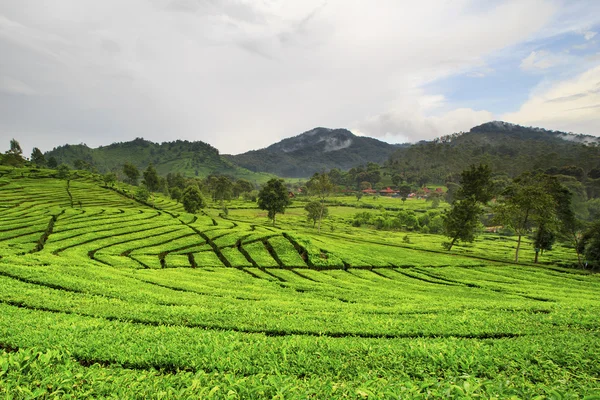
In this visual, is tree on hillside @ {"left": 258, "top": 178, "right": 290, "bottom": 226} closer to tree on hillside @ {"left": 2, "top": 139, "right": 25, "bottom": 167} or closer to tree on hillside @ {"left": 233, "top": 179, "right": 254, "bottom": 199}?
tree on hillside @ {"left": 233, "top": 179, "right": 254, "bottom": 199}

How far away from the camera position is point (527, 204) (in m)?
45.3

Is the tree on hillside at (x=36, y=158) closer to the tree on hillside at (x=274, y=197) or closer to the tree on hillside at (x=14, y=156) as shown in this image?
the tree on hillside at (x=14, y=156)

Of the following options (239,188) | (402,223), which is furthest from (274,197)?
(239,188)

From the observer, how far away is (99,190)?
96.9 meters

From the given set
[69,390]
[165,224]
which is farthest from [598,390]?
[165,224]

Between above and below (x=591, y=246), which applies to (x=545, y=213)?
above

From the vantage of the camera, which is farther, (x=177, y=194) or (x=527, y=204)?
(x=177, y=194)

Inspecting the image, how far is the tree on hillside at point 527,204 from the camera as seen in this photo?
44.5 meters

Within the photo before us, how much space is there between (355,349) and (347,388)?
289 cm

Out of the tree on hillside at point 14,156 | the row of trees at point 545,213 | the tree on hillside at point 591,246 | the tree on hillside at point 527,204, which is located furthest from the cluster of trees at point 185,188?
the tree on hillside at point 591,246

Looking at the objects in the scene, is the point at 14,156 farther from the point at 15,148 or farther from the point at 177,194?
the point at 177,194

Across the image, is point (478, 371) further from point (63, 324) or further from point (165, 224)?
point (165, 224)

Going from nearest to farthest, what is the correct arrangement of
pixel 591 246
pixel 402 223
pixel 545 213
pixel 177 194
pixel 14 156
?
pixel 591 246, pixel 545 213, pixel 402 223, pixel 177 194, pixel 14 156

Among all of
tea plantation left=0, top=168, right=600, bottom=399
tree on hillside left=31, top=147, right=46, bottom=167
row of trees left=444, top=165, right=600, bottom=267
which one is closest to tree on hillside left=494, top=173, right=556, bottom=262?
row of trees left=444, top=165, right=600, bottom=267
